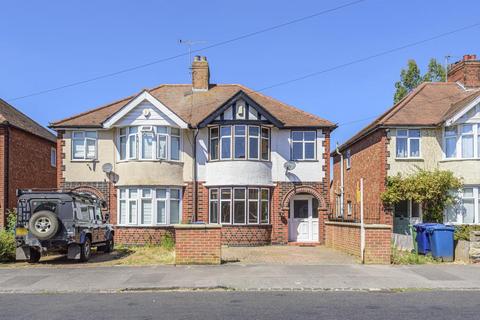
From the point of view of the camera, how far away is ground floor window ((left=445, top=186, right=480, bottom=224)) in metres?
24.1

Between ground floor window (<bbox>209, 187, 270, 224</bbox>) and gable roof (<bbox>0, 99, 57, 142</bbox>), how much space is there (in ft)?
31.6

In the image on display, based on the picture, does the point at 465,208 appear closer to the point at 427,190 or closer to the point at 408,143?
the point at 427,190

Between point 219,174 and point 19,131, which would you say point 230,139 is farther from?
point 19,131

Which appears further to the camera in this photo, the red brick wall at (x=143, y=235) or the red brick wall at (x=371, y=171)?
the red brick wall at (x=371, y=171)

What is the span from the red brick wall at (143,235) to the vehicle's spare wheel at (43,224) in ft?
25.8

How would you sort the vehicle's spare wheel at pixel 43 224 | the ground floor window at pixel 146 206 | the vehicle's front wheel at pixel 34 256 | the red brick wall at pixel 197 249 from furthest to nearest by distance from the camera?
1. the ground floor window at pixel 146 206
2. the vehicle's front wheel at pixel 34 256
3. the red brick wall at pixel 197 249
4. the vehicle's spare wheel at pixel 43 224

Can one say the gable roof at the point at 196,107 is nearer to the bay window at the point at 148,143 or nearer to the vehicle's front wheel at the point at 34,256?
the bay window at the point at 148,143

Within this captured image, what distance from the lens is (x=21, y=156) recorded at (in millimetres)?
26312

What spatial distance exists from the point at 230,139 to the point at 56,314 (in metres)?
15.4

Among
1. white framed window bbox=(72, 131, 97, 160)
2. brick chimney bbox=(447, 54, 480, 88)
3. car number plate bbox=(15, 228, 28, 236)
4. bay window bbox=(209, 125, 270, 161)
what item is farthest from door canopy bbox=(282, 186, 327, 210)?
car number plate bbox=(15, 228, 28, 236)

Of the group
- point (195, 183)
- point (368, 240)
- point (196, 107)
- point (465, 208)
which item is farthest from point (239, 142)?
point (465, 208)

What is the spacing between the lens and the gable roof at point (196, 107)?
24.8 meters

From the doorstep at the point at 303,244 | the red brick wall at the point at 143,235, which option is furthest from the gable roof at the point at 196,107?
the doorstep at the point at 303,244

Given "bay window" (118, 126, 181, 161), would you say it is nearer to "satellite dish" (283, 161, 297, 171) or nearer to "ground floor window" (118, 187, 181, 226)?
"ground floor window" (118, 187, 181, 226)
